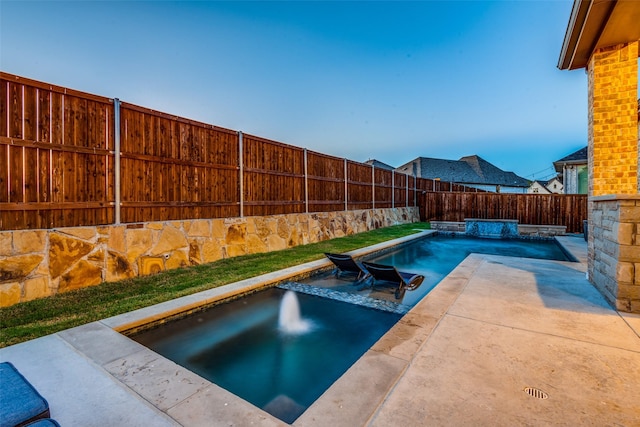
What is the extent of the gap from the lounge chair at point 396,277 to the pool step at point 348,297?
20.7 inches

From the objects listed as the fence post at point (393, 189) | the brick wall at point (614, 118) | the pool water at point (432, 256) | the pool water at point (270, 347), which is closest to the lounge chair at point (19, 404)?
the pool water at point (270, 347)

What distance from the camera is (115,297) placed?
→ 4246 millimetres

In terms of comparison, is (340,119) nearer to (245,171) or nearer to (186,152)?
(245,171)

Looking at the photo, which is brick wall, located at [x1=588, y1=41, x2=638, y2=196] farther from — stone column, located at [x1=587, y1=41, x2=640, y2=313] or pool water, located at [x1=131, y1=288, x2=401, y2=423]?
pool water, located at [x1=131, y1=288, x2=401, y2=423]

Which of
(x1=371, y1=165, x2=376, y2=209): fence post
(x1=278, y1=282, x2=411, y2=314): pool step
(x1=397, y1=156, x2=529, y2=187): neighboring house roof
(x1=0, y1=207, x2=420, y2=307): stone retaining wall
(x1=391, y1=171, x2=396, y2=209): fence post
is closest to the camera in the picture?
(x1=0, y1=207, x2=420, y2=307): stone retaining wall

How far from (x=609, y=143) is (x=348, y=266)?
4.79m

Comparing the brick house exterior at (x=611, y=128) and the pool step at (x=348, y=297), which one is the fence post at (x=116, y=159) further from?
the brick house exterior at (x=611, y=128)

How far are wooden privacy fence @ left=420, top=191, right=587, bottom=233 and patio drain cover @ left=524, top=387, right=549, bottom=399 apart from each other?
1578 cm

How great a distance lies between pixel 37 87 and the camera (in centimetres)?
423

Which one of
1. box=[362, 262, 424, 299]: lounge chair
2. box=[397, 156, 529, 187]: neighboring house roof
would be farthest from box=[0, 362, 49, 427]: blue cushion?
box=[397, 156, 529, 187]: neighboring house roof

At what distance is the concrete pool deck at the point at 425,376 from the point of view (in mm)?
1766

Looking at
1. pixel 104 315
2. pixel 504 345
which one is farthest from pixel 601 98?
pixel 104 315

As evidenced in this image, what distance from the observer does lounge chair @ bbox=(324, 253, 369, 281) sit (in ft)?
19.7

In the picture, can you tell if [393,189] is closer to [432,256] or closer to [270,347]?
[432,256]
